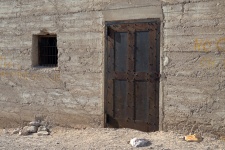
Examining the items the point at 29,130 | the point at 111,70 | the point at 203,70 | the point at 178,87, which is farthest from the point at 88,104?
the point at 203,70

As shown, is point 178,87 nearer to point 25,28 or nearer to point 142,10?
point 142,10

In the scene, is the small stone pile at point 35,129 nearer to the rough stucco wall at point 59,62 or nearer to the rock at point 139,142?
the rough stucco wall at point 59,62

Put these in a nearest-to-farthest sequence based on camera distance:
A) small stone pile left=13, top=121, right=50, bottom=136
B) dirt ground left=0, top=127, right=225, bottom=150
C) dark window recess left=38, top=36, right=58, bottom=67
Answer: dirt ground left=0, top=127, right=225, bottom=150
small stone pile left=13, top=121, right=50, bottom=136
dark window recess left=38, top=36, right=58, bottom=67

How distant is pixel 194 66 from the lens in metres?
5.27

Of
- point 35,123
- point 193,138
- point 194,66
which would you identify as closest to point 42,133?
point 35,123

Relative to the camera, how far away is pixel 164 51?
18.1 feet

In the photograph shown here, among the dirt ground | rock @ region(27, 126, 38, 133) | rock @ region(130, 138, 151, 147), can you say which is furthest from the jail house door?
→ rock @ region(27, 126, 38, 133)

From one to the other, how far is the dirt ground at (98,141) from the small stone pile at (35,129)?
Answer: 0.13m

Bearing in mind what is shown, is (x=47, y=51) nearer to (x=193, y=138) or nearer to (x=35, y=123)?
(x=35, y=123)

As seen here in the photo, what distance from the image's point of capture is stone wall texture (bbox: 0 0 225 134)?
517 centimetres

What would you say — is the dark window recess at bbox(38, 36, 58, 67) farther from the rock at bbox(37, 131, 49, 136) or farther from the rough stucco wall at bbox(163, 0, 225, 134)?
the rough stucco wall at bbox(163, 0, 225, 134)

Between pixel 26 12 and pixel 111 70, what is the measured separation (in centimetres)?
238

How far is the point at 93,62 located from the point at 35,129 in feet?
5.89

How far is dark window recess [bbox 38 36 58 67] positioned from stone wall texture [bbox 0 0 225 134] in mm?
260
